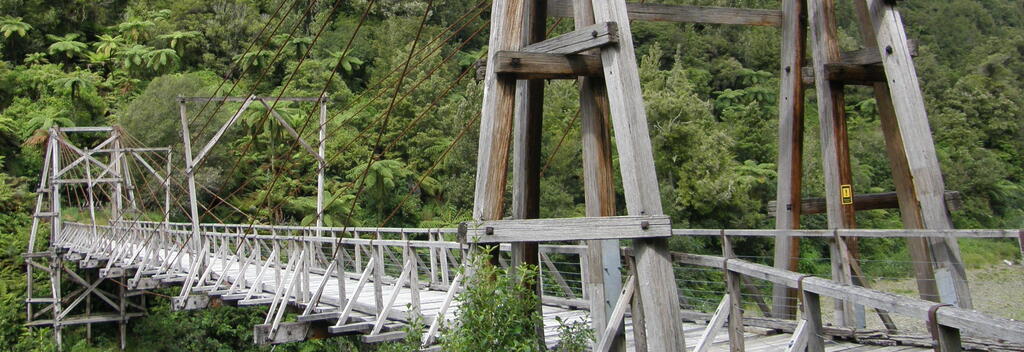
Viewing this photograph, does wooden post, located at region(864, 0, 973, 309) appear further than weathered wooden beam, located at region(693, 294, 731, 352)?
Yes

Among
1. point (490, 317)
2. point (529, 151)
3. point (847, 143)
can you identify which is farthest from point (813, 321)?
point (847, 143)

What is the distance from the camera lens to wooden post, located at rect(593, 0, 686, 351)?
418 centimetres

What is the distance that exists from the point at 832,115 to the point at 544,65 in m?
2.84

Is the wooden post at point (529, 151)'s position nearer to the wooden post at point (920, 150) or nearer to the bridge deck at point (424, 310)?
the bridge deck at point (424, 310)

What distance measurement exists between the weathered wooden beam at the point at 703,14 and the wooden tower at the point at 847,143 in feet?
0.52

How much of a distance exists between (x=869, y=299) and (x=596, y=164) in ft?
8.14

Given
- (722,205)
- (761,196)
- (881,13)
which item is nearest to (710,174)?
(722,205)

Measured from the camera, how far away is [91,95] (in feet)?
92.4

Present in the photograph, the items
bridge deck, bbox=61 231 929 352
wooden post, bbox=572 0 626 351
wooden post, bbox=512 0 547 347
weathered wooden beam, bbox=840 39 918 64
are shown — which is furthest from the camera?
weathered wooden beam, bbox=840 39 918 64

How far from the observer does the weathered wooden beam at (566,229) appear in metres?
4.17

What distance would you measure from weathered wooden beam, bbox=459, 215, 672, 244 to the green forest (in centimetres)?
1000

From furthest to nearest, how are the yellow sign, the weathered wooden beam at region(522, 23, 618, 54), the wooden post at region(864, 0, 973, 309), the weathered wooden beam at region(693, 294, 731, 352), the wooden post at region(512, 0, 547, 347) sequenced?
1. the yellow sign
2. the wooden post at region(864, 0, 973, 309)
3. the wooden post at region(512, 0, 547, 347)
4. the weathered wooden beam at region(522, 23, 618, 54)
5. the weathered wooden beam at region(693, 294, 731, 352)

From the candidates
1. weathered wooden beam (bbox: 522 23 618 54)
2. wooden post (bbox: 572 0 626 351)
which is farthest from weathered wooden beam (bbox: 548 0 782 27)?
→ weathered wooden beam (bbox: 522 23 618 54)

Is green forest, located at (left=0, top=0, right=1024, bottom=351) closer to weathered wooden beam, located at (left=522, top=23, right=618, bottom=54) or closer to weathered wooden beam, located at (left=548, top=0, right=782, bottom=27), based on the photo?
weathered wooden beam, located at (left=548, top=0, right=782, bottom=27)
